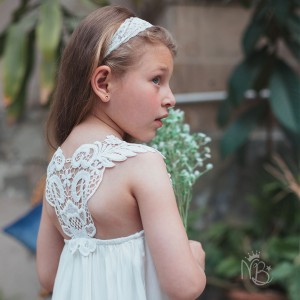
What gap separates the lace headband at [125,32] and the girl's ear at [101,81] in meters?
0.04

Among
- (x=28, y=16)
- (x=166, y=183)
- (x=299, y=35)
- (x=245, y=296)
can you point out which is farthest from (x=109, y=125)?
(x=299, y=35)

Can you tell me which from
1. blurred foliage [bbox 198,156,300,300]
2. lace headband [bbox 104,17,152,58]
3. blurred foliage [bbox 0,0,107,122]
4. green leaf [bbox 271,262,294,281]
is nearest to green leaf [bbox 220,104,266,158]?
→ blurred foliage [bbox 198,156,300,300]

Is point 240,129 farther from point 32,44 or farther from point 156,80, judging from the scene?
point 156,80

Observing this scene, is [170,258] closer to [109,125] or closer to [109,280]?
[109,280]

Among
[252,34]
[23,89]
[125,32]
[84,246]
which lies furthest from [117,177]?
[252,34]

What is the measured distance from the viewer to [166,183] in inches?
49.1

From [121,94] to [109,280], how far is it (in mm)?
404

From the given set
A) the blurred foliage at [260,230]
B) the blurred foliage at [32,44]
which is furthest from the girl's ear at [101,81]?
the blurred foliage at [260,230]

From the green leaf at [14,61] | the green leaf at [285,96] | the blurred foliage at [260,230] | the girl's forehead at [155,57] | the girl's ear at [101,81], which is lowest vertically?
the blurred foliage at [260,230]

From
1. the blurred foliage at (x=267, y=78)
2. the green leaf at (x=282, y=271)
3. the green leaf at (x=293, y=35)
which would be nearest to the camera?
the green leaf at (x=282, y=271)

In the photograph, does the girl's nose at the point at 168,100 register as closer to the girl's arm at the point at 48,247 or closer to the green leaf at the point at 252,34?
the girl's arm at the point at 48,247

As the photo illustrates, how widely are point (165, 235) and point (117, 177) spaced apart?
16 centimetres

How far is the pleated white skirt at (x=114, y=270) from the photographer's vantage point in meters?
1.31

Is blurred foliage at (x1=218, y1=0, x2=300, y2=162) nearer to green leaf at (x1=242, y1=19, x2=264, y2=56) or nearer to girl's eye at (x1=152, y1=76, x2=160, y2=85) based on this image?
green leaf at (x1=242, y1=19, x2=264, y2=56)
